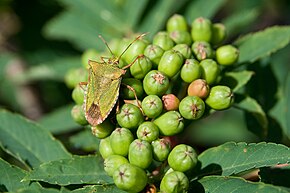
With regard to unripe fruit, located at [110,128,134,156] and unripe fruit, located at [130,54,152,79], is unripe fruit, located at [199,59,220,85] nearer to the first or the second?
unripe fruit, located at [130,54,152,79]

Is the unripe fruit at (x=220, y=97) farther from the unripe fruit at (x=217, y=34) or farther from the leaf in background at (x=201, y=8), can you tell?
the leaf in background at (x=201, y=8)

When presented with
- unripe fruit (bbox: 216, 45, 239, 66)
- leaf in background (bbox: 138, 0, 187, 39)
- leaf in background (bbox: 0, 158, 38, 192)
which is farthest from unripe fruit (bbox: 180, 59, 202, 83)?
leaf in background (bbox: 138, 0, 187, 39)

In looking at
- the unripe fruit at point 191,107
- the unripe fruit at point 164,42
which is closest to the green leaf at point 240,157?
the unripe fruit at point 191,107

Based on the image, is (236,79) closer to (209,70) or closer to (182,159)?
(209,70)

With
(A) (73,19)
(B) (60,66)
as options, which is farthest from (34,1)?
(B) (60,66)

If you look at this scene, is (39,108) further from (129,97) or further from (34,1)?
(129,97)

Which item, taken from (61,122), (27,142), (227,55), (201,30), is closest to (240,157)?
(227,55)
